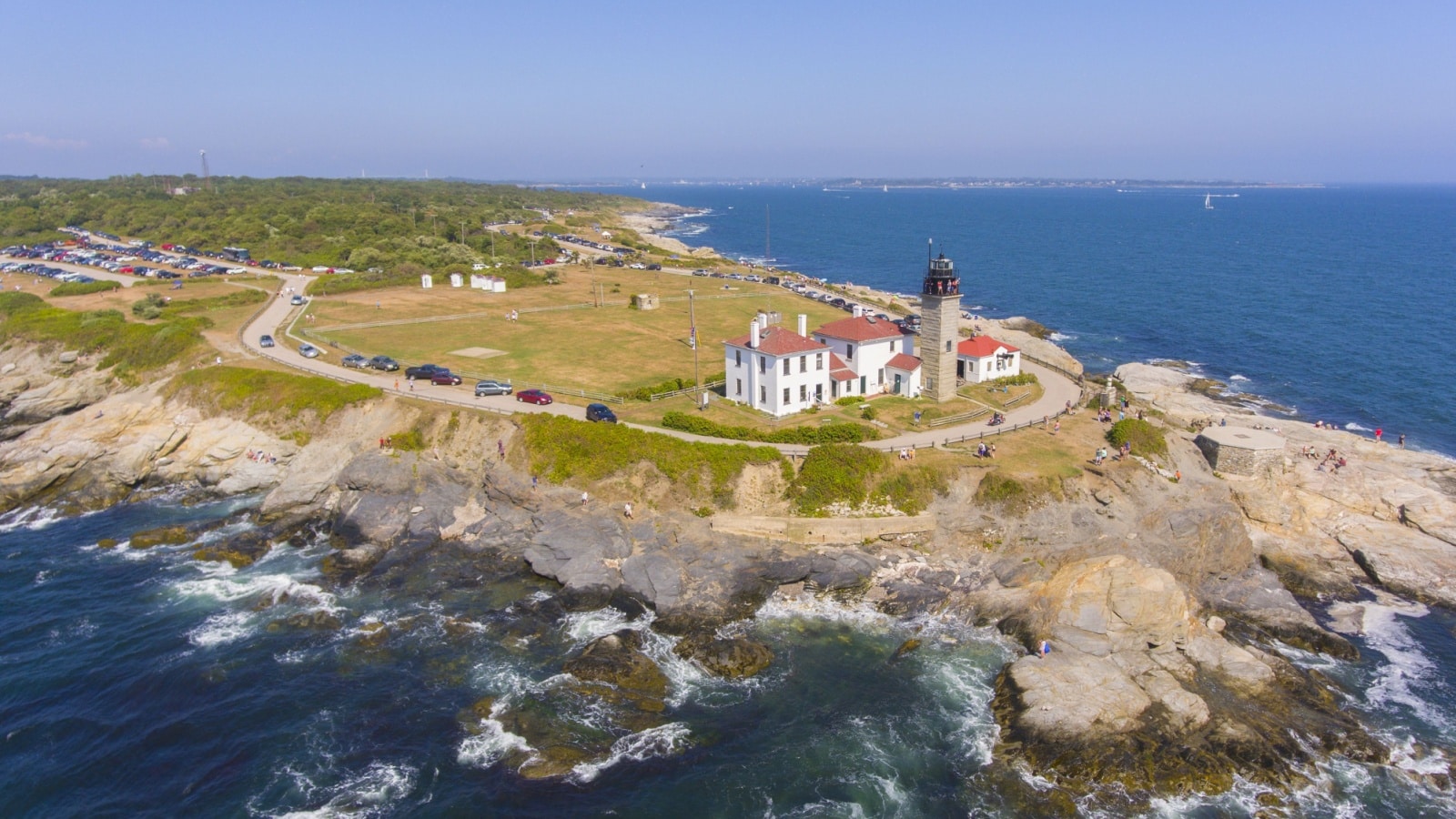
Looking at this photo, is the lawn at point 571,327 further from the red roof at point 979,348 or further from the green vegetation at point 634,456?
the red roof at point 979,348

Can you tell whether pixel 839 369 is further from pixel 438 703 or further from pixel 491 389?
pixel 438 703

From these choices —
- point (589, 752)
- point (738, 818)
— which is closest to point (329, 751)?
point (589, 752)

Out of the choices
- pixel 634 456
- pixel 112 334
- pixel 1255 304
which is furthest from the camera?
pixel 1255 304

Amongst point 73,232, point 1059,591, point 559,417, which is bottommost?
point 1059,591

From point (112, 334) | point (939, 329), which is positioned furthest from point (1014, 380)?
point (112, 334)

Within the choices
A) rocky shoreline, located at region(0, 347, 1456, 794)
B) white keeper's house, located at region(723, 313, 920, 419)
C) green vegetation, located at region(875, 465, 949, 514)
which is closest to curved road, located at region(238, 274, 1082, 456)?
green vegetation, located at region(875, 465, 949, 514)

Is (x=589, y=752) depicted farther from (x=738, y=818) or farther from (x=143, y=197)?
(x=143, y=197)
